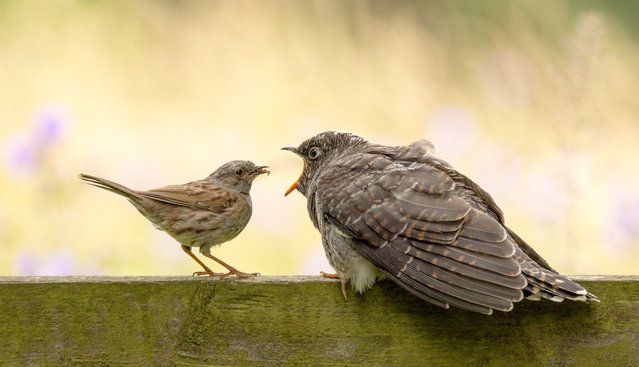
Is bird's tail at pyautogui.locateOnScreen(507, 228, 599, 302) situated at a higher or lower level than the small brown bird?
lower

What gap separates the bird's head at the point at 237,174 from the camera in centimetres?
430

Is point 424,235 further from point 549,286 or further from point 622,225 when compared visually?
point 622,225

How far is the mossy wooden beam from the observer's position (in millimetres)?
2678

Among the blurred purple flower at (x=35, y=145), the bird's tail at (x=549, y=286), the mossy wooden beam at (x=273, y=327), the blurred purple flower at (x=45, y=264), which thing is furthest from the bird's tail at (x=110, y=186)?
the bird's tail at (x=549, y=286)

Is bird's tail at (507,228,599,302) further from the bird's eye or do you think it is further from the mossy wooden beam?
the bird's eye

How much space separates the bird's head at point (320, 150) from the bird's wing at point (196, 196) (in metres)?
0.27

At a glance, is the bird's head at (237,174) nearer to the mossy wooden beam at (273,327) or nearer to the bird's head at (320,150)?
the bird's head at (320,150)

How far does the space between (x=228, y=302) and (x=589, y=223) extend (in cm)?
253

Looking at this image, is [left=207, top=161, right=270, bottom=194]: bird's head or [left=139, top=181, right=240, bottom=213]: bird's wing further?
[left=207, top=161, right=270, bottom=194]: bird's head

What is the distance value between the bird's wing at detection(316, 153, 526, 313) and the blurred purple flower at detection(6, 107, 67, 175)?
1.71 m

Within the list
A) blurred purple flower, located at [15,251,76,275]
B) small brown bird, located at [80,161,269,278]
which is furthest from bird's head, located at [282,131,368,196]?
blurred purple flower, located at [15,251,76,275]

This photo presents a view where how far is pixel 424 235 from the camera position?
9.81 ft

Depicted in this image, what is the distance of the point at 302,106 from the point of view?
6.06 meters

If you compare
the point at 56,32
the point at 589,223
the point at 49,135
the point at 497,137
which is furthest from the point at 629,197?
the point at 56,32
